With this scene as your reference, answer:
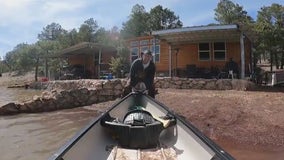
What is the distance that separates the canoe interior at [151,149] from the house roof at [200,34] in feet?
34.6

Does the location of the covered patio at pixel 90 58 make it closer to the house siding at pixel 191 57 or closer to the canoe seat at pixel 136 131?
the house siding at pixel 191 57

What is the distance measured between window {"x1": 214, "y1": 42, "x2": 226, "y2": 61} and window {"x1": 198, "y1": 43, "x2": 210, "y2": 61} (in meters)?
0.42

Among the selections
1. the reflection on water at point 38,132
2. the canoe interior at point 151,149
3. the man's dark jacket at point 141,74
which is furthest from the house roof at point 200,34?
the canoe interior at point 151,149

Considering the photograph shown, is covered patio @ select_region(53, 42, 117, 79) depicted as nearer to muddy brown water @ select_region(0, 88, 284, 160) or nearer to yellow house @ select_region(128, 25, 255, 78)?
yellow house @ select_region(128, 25, 255, 78)

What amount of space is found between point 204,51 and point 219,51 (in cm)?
83

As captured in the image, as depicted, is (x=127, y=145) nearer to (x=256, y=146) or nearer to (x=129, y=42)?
(x=256, y=146)

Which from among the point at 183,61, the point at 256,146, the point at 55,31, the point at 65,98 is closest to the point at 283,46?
the point at 183,61

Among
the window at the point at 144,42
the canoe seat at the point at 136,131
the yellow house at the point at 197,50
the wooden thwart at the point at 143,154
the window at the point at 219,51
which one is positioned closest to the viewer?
the wooden thwart at the point at 143,154

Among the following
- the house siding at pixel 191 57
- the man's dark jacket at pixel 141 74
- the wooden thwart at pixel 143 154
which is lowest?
the wooden thwart at pixel 143 154

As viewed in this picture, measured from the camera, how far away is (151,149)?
464 cm

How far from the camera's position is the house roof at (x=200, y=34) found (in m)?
15.3

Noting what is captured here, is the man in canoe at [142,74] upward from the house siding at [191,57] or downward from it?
downward

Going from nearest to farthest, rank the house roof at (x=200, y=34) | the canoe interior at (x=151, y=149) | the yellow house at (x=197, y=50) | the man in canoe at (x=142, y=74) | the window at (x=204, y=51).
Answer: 1. the canoe interior at (x=151, y=149)
2. the man in canoe at (x=142, y=74)
3. the house roof at (x=200, y=34)
4. the yellow house at (x=197, y=50)
5. the window at (x=204, y=51)

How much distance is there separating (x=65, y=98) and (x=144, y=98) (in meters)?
8.92
